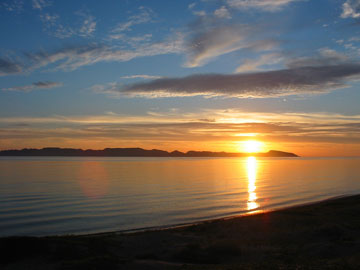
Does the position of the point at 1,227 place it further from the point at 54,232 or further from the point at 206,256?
the point at 206,256

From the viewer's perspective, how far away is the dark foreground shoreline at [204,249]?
1369 cm

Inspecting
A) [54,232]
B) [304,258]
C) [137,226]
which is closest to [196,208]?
[137,226]

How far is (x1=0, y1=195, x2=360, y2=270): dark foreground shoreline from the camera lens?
44.9ft

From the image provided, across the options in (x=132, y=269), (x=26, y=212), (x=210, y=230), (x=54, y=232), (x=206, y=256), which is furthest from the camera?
(x=26, y=212)

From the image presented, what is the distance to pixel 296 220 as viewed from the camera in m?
25.3

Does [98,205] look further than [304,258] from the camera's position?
Yes

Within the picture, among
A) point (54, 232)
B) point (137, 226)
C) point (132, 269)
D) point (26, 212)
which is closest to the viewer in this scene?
point (132, 269)

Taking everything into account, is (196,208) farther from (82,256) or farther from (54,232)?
(82,256)

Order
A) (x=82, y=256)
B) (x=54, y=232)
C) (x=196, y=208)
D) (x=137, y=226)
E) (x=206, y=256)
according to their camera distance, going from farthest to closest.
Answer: (x=196, y=208), (x=137, y=226), (x=54, y=232), (x=206, y=256), (x=82, y=256)

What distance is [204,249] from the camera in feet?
55.9

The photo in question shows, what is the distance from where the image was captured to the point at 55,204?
1415 inches

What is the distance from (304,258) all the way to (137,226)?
47.4ft

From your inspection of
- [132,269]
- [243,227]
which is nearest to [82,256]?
[132,269]

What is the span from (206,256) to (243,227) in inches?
315
